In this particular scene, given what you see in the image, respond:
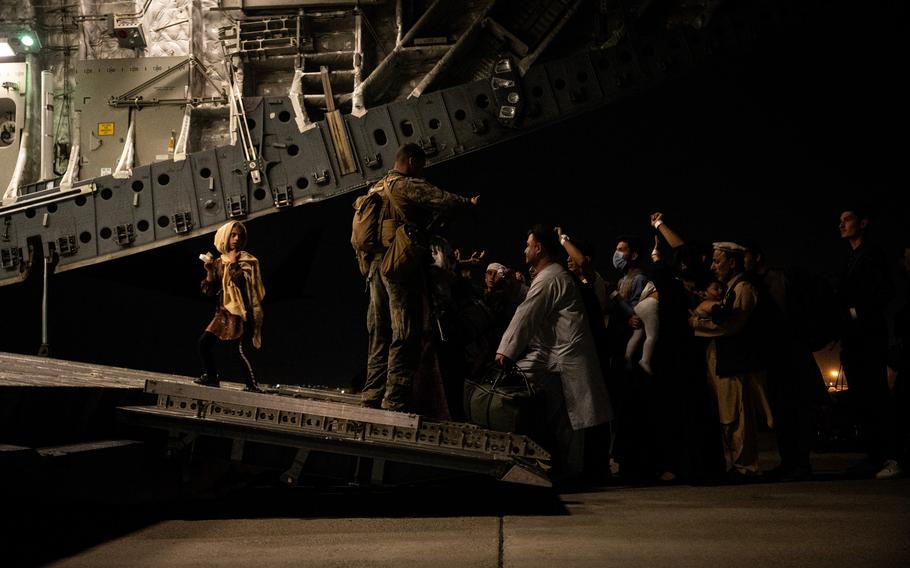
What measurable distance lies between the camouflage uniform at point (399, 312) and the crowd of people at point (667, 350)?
0.04 ft

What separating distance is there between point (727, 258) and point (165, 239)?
11.2 m

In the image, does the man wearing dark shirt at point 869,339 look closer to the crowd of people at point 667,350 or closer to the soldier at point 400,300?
the crowd of people at point 667,350

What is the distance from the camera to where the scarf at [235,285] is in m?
6.42

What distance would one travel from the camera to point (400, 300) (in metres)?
4.88

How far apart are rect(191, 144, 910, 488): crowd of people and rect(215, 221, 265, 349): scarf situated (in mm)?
427

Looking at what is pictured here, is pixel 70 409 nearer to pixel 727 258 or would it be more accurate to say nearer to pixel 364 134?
pixel 727 258

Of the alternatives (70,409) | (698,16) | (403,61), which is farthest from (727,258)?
(403,61)

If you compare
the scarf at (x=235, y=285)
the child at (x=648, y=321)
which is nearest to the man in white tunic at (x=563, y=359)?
the child at (x=648, y=321)

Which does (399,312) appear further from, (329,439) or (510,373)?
(329,439)

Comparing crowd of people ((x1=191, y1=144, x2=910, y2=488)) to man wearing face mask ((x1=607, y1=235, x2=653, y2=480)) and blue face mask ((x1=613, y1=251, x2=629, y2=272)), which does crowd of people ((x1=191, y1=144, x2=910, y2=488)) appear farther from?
blue face mask ((x1=613, y1=251, x2=629, y2=272))

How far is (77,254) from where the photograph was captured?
48.6ft

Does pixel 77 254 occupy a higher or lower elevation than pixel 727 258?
higher

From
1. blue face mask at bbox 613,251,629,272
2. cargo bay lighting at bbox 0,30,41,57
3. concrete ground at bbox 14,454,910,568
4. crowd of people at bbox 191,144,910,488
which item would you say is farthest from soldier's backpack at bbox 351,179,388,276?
cargo bay lighting at bbox 0,30,41,57

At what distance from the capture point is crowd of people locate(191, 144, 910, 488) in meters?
5.07
